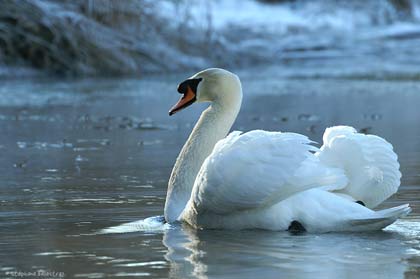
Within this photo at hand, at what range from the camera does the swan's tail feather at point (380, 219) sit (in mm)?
6570

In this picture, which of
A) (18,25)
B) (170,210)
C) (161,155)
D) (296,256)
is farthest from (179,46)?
(296,256)

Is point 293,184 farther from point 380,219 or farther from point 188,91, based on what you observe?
point 188,91

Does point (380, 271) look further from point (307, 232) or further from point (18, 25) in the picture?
point (18, 25)

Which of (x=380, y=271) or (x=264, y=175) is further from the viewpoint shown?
(x=264, y=175)

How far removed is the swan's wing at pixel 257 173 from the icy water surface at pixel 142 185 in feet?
0.72

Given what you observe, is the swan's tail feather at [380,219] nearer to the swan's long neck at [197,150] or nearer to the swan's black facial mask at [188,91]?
the swan's long neck at [197,150]

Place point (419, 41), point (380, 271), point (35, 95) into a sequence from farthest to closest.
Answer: point (419, 41)
point (35, 95)
point (380, 271)

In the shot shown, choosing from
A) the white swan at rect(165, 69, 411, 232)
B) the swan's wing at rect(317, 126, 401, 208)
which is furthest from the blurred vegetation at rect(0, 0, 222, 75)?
the swan's wing at rect(317, 126, 401, 208)

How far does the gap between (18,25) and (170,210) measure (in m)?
15.0

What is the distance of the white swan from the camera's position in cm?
675

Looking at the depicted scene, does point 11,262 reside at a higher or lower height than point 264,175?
lower

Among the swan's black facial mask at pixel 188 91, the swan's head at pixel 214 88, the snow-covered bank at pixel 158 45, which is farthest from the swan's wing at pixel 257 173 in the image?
the snow-covered bank at pixel 158 45

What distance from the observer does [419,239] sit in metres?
6.65

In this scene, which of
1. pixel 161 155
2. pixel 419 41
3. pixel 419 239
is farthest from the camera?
pixel 419 41
